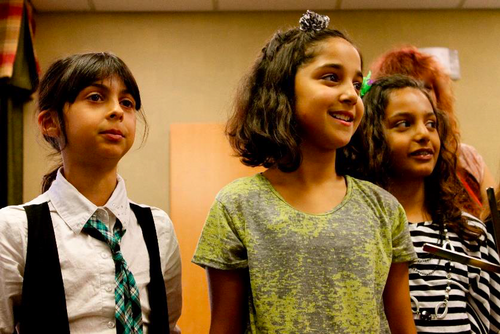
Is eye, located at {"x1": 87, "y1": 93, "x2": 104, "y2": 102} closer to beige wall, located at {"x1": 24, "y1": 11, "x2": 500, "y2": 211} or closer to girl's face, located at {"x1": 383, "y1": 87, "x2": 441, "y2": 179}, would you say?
girl's face, located at {"x1": 383, "y1": 87, "x2": 441, "y2": 179}

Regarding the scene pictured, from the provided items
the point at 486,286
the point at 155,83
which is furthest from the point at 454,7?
the point at 486,286

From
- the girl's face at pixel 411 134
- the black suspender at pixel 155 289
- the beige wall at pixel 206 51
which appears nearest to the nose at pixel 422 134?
the girl's face at pixel 411 134

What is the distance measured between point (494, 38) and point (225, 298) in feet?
9.58

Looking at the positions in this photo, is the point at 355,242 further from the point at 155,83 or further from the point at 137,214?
the point at 155,83

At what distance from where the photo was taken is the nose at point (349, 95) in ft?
3.43

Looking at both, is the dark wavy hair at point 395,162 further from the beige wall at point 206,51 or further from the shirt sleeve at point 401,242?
the beige wall at point 206,51

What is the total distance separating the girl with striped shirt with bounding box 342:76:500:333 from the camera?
3.85 ft

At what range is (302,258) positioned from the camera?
0.97 metres

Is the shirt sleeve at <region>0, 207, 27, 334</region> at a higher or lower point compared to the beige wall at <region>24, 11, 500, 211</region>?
lower

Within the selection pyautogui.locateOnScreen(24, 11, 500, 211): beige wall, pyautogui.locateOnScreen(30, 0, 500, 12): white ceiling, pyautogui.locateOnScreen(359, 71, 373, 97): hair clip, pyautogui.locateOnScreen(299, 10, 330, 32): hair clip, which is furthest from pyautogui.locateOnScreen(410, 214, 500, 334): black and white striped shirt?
pyautogui.locateOnScreen(30, 0, 500, 12): white ceiling

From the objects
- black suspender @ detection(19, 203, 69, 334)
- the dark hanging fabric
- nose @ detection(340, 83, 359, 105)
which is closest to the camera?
black suspender @ detection(19, 203, 69, 334)

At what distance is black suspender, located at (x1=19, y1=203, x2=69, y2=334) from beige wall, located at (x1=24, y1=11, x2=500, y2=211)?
2076 millimetres

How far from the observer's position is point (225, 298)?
39.3 inches

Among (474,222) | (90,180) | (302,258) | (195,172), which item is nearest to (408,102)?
(474,222)
